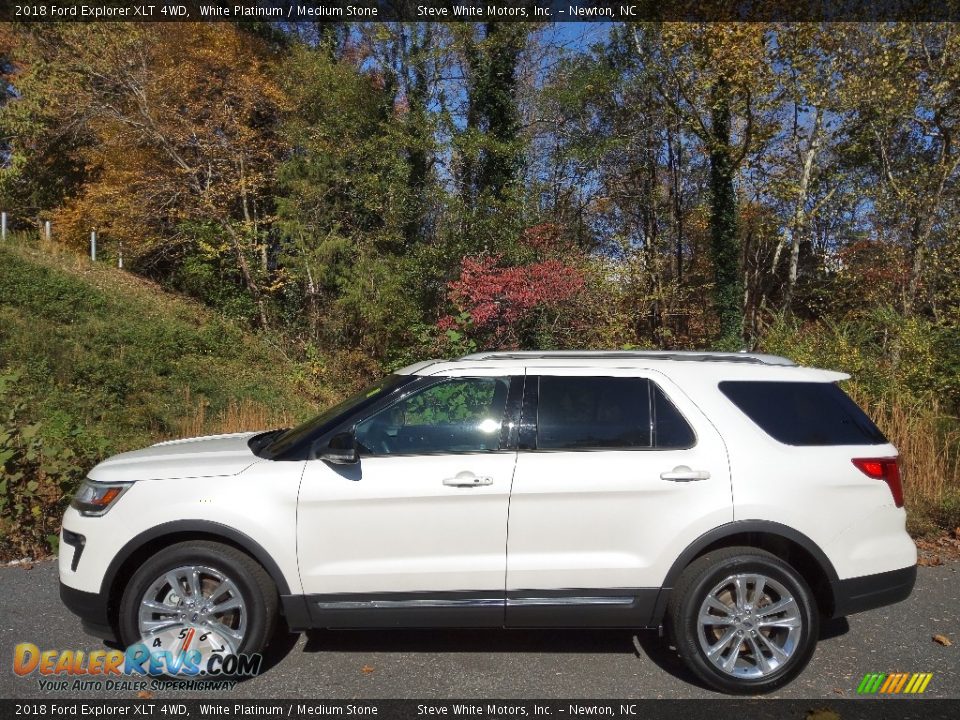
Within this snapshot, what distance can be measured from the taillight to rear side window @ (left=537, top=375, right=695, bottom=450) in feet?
3.03

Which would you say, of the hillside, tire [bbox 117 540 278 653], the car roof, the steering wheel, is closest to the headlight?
tire [bbox 117 540 278 653]

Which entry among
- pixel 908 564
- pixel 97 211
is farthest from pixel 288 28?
pixel 908 564

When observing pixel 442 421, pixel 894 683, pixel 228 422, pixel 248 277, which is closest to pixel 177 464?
pixel 442 421

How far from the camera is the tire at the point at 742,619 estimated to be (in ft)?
12.4

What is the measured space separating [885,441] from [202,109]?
808 inches

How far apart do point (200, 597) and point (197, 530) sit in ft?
1.18

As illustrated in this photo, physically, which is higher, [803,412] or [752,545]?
[803,412]

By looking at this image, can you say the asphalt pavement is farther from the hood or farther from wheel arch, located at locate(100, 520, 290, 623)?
the hood

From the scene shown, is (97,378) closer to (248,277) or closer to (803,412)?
(248,277)

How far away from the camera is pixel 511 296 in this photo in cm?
1576

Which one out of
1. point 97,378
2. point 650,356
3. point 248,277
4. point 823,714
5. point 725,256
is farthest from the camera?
point 248,277

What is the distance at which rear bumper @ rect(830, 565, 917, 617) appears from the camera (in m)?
3.82

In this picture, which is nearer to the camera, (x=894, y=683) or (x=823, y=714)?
(x=823, y=714)

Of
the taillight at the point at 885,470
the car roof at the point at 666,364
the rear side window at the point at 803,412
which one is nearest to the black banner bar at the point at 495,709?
the taillight at the point at 885,470
